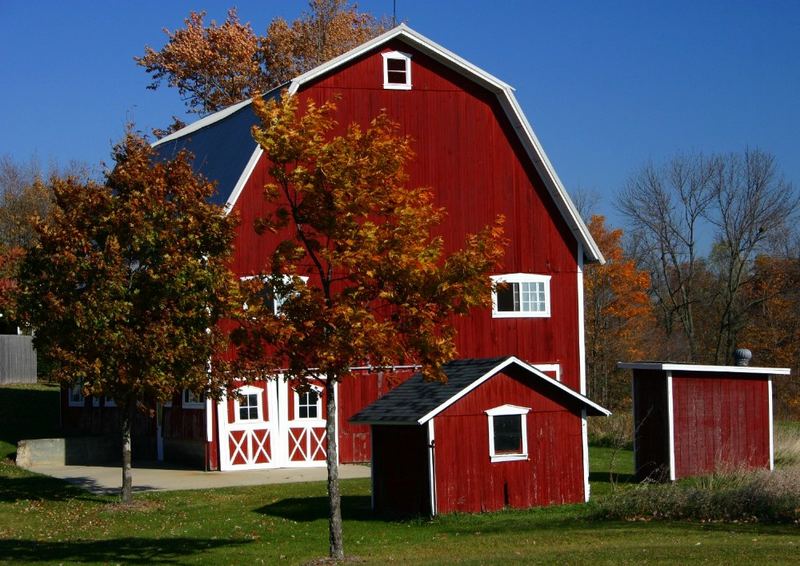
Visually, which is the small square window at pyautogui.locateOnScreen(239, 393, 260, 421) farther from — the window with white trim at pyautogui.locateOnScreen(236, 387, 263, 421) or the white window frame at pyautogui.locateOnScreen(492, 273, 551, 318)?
the white window frame at pyautogui.locateOnScreen(492, 273, 551, 318)

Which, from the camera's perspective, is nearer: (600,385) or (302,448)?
(302,448)

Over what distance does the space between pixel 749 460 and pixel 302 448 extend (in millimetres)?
11065

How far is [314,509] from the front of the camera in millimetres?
23594

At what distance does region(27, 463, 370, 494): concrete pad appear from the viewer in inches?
1082

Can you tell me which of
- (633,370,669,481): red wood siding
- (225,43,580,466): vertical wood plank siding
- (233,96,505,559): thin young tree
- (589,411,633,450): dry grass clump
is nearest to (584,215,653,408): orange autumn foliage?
(589,411,633,450): dry grass clump

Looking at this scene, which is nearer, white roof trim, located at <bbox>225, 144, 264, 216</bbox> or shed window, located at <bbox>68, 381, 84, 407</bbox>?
white roof trim, located at <bbox>225, 144, 264, 216</bbox>

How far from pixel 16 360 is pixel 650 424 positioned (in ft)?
105

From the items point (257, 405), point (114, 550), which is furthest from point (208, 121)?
point (114, 550)

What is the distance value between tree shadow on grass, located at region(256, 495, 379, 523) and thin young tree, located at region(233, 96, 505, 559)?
5458 mm

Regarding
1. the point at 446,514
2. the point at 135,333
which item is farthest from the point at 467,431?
the point at 135,333

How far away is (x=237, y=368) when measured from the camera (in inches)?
917

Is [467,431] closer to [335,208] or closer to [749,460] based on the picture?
[335,208]

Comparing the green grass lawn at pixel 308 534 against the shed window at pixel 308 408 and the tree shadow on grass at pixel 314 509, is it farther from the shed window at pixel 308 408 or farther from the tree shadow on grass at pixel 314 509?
the shed window at pixel 308 408

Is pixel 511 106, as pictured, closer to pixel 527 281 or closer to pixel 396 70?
pixel 396 70
